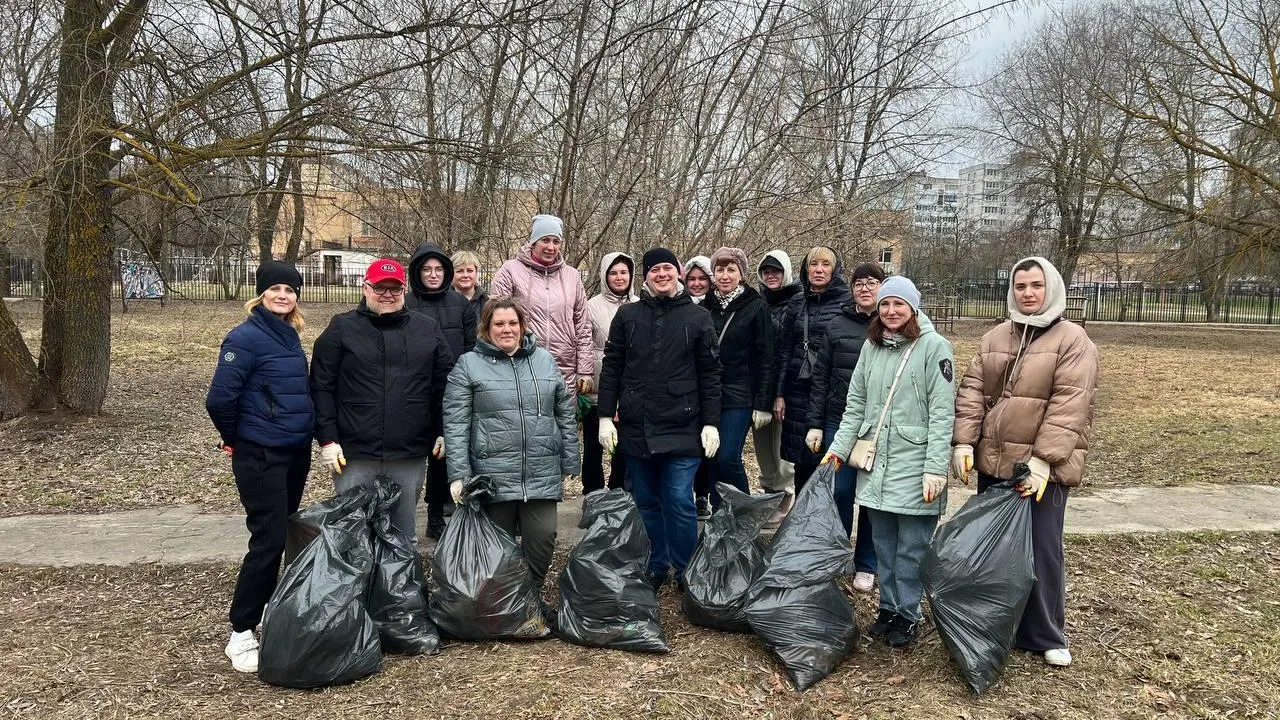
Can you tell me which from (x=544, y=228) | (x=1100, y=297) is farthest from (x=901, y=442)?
(x=1100, y=297)

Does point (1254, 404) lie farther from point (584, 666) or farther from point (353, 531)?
point (353, 531)

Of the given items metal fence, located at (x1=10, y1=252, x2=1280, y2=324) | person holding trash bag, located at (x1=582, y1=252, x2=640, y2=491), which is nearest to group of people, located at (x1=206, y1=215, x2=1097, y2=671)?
person holding trash bag, located at (x1=582, y1=252, x2=640, y2=491)

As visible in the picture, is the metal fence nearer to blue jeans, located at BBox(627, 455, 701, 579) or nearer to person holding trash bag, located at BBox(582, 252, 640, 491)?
person holding trash bag, located at BBox(582, 252, 640, 491)

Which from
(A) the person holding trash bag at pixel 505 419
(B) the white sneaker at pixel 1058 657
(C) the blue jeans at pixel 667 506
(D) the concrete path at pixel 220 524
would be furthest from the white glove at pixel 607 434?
(B) the white sneaker at pixel 1058 657

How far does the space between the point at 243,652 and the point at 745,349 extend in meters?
2.59

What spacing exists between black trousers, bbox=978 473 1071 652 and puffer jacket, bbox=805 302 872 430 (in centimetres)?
76

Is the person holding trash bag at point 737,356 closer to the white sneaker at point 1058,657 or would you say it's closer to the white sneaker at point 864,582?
the white sneaker at point 864,582

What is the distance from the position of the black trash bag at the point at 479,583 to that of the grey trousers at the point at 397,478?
327 mm

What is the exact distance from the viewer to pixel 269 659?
2797 millimetres

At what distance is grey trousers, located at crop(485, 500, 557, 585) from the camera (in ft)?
11.4

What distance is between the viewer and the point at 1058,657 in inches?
120

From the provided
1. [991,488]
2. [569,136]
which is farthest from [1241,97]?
[991,488]

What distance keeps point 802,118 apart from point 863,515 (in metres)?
3.42

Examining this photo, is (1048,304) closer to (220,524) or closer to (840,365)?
(840,365)
